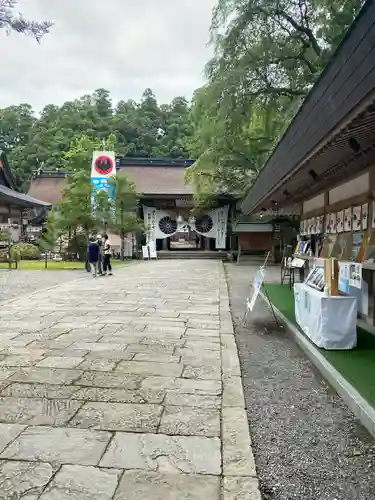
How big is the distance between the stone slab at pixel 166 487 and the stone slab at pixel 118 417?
57cm

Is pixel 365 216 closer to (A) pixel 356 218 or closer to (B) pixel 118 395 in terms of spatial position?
(A) pixel 356 218

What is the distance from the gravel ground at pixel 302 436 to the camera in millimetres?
2246

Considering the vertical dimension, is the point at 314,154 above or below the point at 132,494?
above

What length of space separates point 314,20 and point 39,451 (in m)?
14.1

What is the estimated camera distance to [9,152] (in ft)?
156

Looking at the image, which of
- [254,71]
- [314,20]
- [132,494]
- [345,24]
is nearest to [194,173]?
[254,71]

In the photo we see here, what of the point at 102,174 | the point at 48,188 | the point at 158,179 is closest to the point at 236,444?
the point at 102,174

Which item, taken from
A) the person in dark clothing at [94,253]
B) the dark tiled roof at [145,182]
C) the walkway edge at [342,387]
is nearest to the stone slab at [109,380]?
the walkway edge at [342,387]

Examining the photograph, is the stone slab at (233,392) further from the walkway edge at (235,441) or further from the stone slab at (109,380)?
the stone slab at (109,380)

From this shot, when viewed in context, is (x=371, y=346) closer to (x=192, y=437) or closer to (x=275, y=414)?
(x=275, y=414)

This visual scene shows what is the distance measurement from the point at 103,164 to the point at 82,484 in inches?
804

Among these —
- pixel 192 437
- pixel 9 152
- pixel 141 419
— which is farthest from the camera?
pixel 9 152

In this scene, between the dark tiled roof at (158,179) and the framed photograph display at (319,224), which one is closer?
the framed photograph display at (319,224)

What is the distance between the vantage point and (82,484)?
216cm
